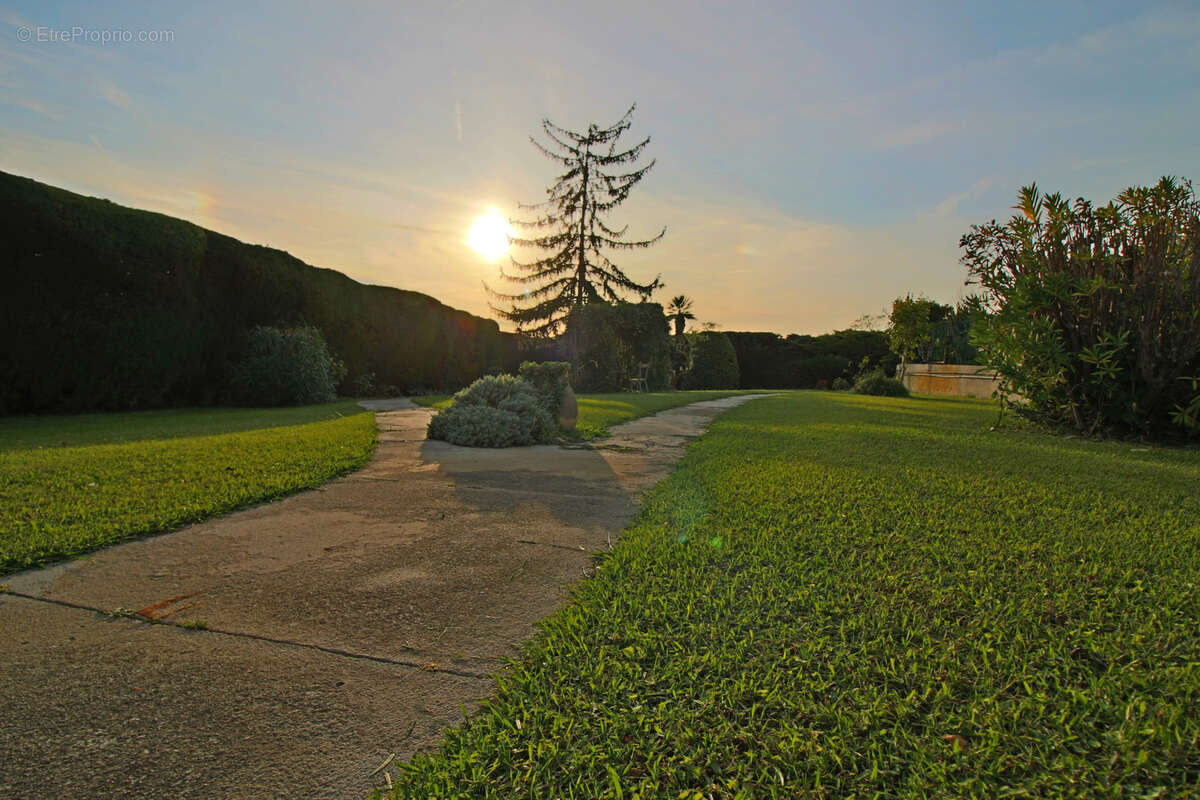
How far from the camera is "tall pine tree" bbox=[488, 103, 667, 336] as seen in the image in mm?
22594

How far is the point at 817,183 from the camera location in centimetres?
1072

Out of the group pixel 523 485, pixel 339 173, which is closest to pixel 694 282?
pixel 339 173

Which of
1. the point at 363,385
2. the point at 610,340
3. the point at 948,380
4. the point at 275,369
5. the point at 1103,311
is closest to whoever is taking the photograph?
the point at 1103,311

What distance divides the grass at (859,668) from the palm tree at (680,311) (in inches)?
1191

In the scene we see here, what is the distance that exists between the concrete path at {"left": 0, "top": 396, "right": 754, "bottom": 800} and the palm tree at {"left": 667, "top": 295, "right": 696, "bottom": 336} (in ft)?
99.9

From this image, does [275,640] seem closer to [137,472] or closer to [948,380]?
[137,472]

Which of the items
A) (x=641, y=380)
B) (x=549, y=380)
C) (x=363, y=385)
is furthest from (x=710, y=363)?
(x=549, y=380)

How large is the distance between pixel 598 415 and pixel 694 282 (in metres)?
16.2

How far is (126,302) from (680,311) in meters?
28.8

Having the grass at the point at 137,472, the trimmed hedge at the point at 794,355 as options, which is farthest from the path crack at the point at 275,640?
the trimmed hedge at the point at 794,355

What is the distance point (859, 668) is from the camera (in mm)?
1391

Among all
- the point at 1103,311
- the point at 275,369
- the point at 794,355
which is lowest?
the point at 275,369

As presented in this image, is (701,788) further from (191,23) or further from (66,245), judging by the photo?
(66,245)

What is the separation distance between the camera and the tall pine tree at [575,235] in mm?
22594
